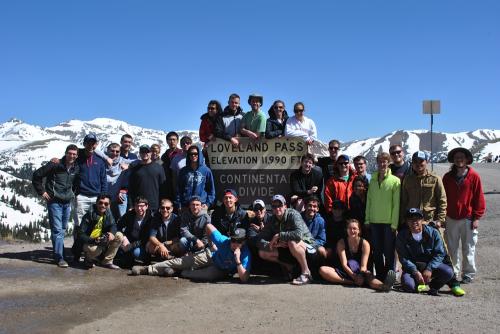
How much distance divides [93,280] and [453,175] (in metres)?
6.59

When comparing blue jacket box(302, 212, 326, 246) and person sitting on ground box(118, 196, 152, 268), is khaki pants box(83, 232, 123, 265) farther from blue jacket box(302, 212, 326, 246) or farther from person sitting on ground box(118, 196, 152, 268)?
blue jacket box(302, 212, 326, 246)

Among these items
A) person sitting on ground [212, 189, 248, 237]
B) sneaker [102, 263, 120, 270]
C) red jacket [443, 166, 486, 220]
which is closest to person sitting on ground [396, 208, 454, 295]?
red jacket [443, 166, 486, 220]

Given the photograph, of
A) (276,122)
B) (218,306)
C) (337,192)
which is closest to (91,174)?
(276,122)

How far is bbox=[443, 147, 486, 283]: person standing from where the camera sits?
362 inches

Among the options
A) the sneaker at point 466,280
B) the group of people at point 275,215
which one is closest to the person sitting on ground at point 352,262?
the group of people at point 275,215

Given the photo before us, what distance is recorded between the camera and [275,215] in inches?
358

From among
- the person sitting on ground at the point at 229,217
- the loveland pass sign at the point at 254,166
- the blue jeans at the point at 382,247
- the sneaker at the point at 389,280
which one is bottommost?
the sneaker at the point at 389,280

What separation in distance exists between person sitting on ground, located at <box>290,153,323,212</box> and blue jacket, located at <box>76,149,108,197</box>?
3934mm

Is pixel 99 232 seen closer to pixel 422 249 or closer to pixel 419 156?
pixel 422 249

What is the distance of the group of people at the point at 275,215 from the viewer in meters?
8.91

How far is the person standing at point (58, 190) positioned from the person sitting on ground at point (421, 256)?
6277 mm

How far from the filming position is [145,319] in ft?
22.2

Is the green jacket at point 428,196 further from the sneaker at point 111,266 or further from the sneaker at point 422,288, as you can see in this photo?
the sneaker at point 111,266

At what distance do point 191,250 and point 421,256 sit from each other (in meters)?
4.03
